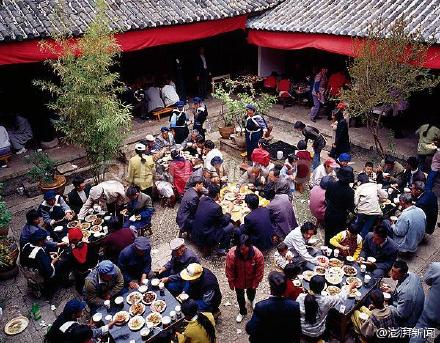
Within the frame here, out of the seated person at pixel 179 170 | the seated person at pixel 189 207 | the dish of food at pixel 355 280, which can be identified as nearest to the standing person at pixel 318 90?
the seated person at pixel 179 170

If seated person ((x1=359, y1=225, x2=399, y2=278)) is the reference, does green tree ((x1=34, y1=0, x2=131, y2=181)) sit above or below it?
above

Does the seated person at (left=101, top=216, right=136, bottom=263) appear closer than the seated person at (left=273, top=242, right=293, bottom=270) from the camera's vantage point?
No

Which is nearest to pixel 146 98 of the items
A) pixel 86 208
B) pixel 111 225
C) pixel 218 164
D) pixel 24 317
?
pixel 218 164

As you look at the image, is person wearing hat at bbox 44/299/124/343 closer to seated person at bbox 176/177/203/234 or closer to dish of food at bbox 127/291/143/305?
dish of food at bbox 127/291/143/305

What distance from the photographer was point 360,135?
12484mm

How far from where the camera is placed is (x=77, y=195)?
27.6ft

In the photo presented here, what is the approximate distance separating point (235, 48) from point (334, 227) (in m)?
11.8

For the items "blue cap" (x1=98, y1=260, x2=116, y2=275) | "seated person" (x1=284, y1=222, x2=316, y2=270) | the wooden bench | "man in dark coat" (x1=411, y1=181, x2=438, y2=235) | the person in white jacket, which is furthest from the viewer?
the wooden bench

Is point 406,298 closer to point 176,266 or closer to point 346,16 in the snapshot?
point 176,266

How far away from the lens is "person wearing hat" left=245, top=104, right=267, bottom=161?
10.7 metres

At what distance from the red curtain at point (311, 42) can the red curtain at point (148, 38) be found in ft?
3.63

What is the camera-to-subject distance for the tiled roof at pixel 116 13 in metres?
10.3

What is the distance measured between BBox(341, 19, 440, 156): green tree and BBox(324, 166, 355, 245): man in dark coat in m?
2.74

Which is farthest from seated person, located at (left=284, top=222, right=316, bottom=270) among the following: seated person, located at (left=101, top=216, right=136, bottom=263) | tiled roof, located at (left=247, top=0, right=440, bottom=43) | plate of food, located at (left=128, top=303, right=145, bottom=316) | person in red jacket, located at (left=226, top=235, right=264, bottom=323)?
tiled roof, located at (left=247, top=0, right=440, bottom=43)
